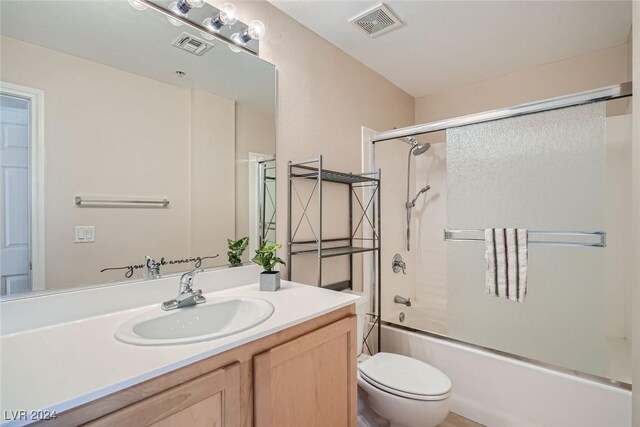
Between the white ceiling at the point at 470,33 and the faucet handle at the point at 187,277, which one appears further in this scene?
the white ceiling at the point at 470,33

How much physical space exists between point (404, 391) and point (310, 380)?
2.00 ft

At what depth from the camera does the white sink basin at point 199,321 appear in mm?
913

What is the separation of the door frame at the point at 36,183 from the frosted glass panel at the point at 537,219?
2.03 m

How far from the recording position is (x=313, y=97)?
1.89 meters

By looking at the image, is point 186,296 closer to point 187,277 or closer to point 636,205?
point 187,277

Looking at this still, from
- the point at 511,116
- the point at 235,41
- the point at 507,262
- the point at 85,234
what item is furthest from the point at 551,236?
the point at 85,234

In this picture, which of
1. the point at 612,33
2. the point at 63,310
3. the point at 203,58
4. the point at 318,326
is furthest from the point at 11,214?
the point at 612,33

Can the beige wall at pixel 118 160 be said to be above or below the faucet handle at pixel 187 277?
above

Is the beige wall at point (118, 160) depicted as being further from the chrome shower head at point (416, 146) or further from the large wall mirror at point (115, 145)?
the chrome shower head at point (416, 146)

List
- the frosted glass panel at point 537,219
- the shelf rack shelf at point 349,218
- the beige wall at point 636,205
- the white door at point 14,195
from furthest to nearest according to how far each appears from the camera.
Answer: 1. the shelf rack shelf at point 349,218
2. the frosted glass panel at point 537,219
3. the beige wall at point 636,205
4. the white door at point 14,195

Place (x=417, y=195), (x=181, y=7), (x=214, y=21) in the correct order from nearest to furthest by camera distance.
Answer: (x=181, y=7)
(x=214, y=21)
(x=417, y=195)

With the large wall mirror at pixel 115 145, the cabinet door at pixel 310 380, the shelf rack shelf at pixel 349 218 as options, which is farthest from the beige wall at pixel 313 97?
the cabinet door at pixel 310 380

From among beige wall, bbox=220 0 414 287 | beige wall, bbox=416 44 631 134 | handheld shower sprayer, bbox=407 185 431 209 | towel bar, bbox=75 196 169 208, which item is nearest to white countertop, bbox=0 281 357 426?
towel bar, bbox=75 196 169 208

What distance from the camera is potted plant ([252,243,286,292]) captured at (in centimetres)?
141
